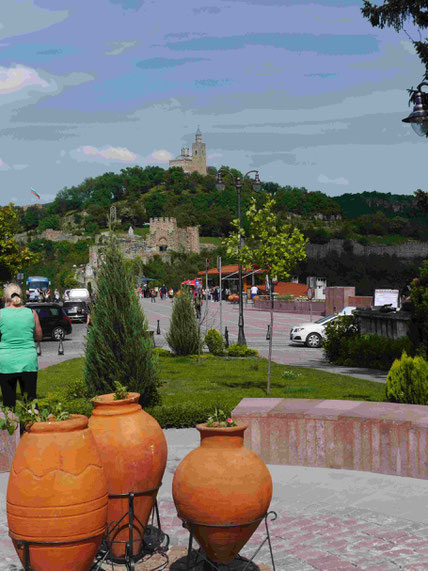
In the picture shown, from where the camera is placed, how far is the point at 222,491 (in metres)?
4.19

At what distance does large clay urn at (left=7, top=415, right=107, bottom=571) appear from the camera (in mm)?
3848

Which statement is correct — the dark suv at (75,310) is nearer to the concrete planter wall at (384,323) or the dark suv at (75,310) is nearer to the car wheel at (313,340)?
the car wheel at (313,340)

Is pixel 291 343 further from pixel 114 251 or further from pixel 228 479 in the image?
pixel 228 479

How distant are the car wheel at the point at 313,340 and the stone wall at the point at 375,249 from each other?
2909 inches

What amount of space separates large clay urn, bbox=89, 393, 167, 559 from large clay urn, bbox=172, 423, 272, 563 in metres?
0.28

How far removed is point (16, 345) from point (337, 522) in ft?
13.0

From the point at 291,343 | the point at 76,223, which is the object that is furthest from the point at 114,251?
the point at 76,223

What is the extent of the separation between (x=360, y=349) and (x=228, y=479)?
612 inches

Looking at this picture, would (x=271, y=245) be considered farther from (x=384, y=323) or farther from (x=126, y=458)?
(x=126, y=458)

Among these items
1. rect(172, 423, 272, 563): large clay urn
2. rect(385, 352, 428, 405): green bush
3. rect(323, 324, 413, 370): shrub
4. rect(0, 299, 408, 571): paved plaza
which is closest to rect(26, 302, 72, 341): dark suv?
rect(323, 324, 413, 370): shrub

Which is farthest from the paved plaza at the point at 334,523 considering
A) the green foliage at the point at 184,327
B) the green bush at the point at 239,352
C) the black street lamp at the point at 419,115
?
the green bush at the point at 239,352

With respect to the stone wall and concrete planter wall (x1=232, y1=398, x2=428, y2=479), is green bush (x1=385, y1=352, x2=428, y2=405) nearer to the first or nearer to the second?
concrete planter wall (x1=232, y1=398, x2=428, y2=479)

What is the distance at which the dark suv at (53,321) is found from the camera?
28.7 m

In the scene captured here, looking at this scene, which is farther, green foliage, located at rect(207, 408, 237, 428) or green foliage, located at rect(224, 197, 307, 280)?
green foliage, located at rect(224, 197, 307, 280)
